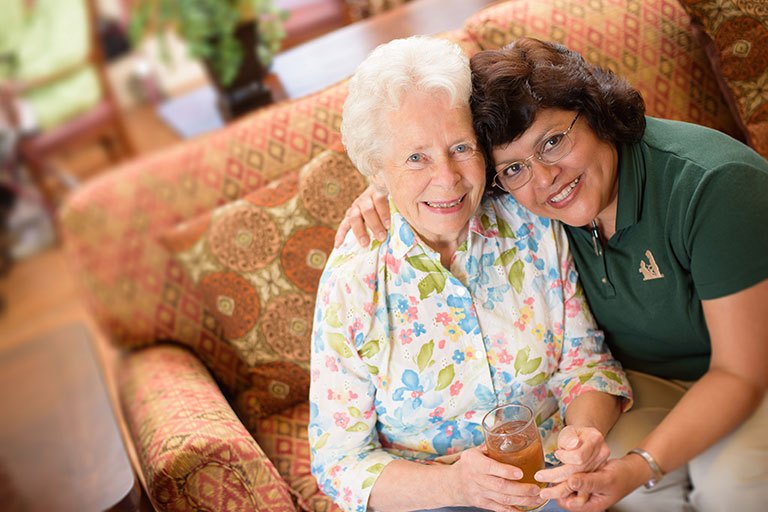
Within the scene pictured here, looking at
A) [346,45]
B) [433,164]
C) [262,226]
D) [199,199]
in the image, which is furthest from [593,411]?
[346,45]

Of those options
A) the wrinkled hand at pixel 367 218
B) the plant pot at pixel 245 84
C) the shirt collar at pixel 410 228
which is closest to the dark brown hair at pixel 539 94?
the shirt collar at pixel 410 228

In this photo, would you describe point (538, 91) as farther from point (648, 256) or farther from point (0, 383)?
point (0, 383)

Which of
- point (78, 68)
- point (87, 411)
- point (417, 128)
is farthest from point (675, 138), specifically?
point (78, 68)

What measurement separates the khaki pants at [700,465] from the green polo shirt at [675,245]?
0.20 feet

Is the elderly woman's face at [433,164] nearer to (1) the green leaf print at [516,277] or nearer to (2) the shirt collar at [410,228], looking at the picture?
(2) the shirt collar at [410,228]

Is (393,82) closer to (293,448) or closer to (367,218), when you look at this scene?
(367,218)

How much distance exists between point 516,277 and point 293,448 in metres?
0.62

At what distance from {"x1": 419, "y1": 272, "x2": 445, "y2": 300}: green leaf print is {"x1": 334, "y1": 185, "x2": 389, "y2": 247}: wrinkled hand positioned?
11cm

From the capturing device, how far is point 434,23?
1.98m

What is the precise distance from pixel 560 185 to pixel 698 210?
8.8 inches

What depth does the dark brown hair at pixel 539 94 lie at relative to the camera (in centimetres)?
117

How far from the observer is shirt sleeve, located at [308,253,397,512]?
1.25m

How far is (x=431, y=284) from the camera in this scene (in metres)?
1.29

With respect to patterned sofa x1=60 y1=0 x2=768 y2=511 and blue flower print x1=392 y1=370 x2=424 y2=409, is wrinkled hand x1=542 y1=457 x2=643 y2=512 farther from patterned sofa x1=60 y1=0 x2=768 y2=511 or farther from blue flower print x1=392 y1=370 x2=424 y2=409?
patterned sofa x1=60 y1=0 x2=768 y2=511
